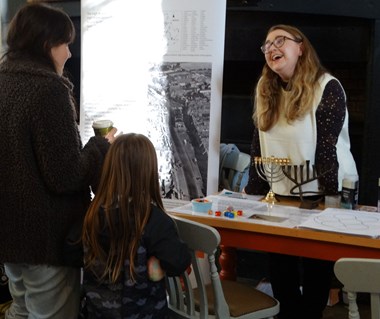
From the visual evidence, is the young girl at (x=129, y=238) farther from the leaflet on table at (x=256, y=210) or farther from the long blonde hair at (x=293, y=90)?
the long blonde hair at (x=293, y=90)

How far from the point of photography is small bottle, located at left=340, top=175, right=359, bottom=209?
2107 millimetres

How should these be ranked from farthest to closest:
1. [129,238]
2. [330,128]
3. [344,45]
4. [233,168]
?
[233,168], [344,45], [330,128], [129,238]

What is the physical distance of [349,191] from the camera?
6.95ft

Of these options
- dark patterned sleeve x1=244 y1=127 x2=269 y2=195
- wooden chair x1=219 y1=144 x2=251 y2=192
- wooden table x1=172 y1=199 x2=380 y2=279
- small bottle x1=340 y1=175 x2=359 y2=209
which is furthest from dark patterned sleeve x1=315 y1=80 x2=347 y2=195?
wooden chair x1=219 y1=144 x2=251 y2=192

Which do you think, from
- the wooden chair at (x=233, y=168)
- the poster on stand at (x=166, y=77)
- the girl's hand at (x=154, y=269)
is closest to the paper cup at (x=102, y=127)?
the girl's hand at (x=154, y=269)

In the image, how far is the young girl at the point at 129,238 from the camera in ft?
5.30

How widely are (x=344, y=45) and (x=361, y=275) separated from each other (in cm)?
232

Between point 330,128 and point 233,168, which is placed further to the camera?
point 233,168

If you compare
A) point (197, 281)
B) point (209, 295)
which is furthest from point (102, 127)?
point (209, 295)

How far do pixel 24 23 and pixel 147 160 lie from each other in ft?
1.91

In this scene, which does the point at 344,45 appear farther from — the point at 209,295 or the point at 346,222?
the point at 209,295

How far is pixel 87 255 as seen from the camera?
1669 millimetres

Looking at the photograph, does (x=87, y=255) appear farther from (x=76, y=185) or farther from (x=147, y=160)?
(x=147, y=160)

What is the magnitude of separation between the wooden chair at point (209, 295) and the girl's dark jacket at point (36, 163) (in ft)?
1.22
